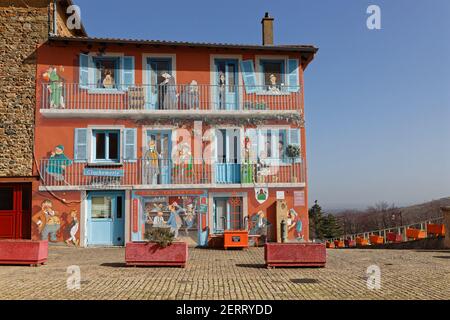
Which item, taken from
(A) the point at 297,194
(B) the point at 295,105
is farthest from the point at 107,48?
(A) the point at 297,194

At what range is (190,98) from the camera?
18625 mm

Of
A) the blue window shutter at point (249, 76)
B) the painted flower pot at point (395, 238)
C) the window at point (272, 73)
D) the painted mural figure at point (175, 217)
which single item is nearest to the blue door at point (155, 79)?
the blue window shutter at point (249, 76)

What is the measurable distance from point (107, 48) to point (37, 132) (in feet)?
13.6

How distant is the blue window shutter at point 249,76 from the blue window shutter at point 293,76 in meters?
1.41

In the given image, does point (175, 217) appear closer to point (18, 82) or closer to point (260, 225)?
point (260, 225)

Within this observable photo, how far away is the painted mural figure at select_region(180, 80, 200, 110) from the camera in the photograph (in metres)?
18.6

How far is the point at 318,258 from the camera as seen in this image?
11820 mm

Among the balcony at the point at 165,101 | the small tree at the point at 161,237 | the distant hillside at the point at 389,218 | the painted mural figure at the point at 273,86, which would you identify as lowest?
the distant hillside at the point at 389,218

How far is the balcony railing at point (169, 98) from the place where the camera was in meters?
18.0

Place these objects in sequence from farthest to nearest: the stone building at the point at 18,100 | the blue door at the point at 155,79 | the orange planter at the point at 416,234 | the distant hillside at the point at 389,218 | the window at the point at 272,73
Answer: the distant hillside at the point at 389,218
the orange planter at the point at 416,234
the window at the point at 272,73
the blue door at the point at 155,79
the stone building at the point at 18,100

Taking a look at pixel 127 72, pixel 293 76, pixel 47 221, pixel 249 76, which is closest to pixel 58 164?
pixel 47 221

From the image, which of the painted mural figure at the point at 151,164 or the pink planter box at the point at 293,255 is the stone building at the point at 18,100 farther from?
the pink planter box at the point at 293,255

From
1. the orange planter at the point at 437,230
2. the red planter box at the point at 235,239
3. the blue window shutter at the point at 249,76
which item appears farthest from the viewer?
the orange planter at the point at 437,230

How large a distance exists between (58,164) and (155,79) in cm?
489
